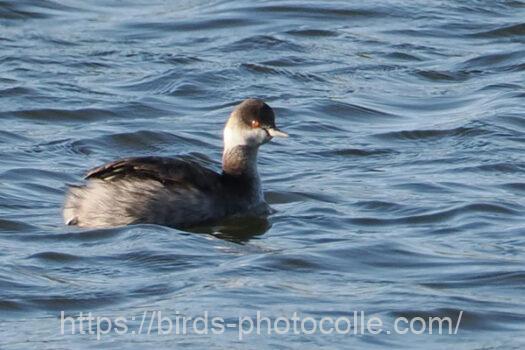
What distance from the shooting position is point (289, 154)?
13.6 m

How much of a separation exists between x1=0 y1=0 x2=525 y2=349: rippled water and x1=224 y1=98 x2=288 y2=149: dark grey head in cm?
50

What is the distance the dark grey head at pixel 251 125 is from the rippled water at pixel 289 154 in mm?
501

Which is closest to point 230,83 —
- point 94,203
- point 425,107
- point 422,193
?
point 425,107

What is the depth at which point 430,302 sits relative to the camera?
30.6ft

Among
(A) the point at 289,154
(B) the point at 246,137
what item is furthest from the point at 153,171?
(A) the point at 289,154

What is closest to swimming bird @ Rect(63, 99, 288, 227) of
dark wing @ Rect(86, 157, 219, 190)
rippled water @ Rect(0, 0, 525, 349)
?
dark wing @ Rect(86, 157, 219, 190)

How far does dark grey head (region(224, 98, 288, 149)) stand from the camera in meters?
11.6

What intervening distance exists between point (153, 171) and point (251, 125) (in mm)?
1012

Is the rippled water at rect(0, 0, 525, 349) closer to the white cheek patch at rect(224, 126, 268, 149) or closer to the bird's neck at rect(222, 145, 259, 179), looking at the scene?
the bird's neck at rect(222, 145, 259, 179)

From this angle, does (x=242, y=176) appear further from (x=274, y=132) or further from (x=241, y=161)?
(x=274, y=132)

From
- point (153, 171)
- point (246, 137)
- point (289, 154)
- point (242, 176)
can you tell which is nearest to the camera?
point (153, 171)

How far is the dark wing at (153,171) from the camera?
1077 cm

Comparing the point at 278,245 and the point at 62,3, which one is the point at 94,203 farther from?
the point at 62,3

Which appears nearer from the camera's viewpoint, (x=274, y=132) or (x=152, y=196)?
(x=152, y=196)
